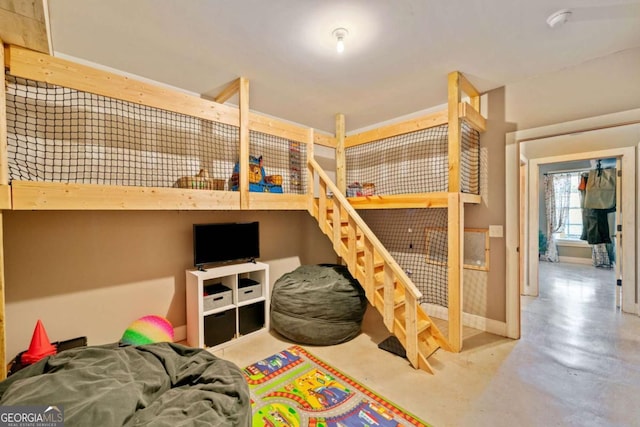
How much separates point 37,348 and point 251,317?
169cm

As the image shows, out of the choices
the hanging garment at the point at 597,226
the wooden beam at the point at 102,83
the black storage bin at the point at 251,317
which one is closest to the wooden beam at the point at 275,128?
the wooden beam at the point at 102,83

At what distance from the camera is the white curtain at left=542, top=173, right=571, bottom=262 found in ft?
22.8

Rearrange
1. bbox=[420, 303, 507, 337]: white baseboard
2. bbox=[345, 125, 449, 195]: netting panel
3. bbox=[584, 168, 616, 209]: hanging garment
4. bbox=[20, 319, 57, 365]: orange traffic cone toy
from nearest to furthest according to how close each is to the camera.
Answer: bbox=[20, 319, 57, 365]: orange traffic cone toy
bbox=[420, 303, 507, 337]: white baseboard
bbox=[345, 125, 449, 195]: netting panel
bbox=[584, 168, 616, 209]: hanging garment

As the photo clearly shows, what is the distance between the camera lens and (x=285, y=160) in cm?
400

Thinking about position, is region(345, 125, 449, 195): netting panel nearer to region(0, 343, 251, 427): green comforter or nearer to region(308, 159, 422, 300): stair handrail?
region(308, 159, 422, 300): stair handrail

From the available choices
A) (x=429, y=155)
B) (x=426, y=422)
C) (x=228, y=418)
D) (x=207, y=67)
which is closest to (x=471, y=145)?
(x=429, y=155)

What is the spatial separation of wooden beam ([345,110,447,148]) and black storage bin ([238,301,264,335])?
237 centimetres

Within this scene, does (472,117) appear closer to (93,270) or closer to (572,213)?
(93,270)

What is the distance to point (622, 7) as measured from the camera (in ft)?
6.07

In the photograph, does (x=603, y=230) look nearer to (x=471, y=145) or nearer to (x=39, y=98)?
(x=471, y=145)

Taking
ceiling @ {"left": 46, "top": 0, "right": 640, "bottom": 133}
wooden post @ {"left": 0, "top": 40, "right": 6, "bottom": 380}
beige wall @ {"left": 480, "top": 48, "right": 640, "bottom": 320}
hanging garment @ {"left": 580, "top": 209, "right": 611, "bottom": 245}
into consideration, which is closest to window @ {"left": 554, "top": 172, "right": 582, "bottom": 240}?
hanging garment @ {"left": 580, "top": 209, "right": 611, "bottom": 245}

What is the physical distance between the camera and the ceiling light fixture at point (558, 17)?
6.20 feet

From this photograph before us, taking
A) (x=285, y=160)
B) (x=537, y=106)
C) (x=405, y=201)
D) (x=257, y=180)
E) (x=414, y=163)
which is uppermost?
(x=537, y=106)

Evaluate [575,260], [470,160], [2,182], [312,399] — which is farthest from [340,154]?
[575,260]
